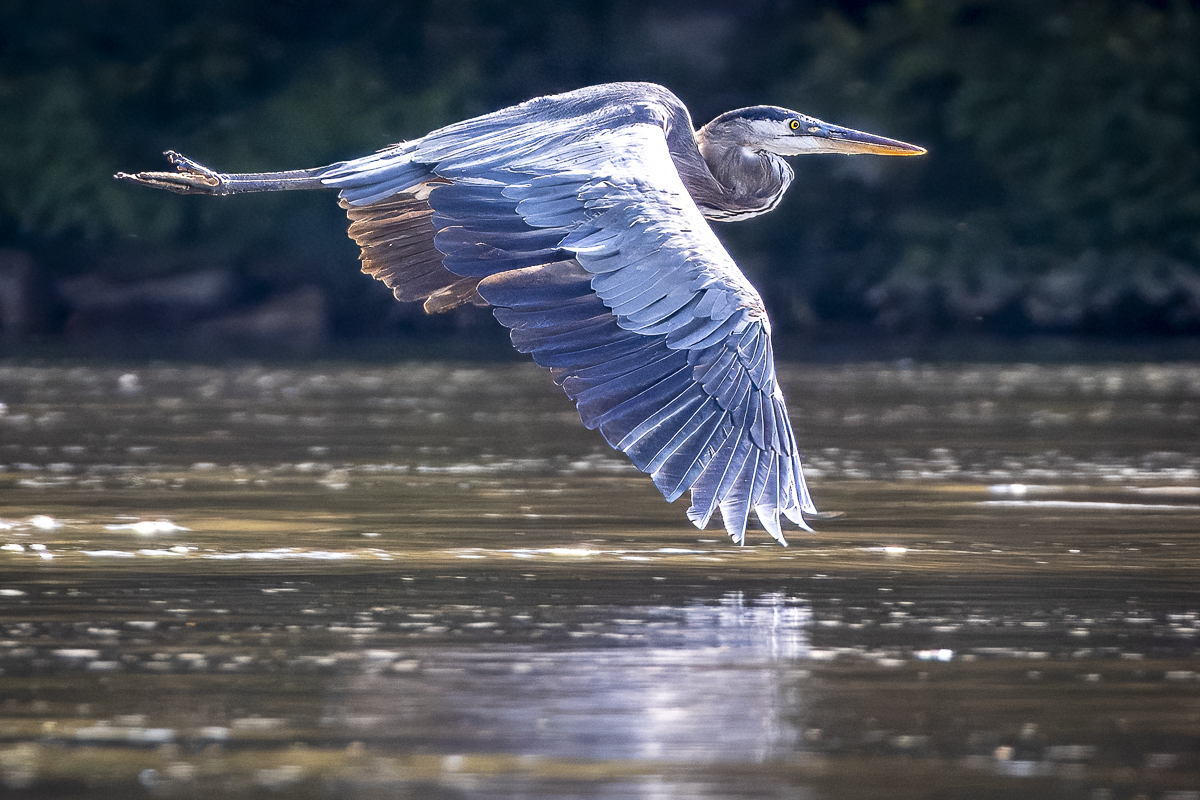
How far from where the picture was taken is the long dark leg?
8735 millimetres

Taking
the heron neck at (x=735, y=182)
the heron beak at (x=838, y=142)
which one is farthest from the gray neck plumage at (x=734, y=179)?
the heron beak at (x=838, y=142)

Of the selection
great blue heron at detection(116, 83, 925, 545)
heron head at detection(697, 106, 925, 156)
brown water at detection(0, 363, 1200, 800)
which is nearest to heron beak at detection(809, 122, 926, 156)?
heron head at detection(697, 106, 925, 156)

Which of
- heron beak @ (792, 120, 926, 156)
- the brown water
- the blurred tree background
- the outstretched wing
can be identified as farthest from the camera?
the blurred tree background

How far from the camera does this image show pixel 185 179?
29.9ft

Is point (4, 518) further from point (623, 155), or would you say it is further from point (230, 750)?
point (230, 750)

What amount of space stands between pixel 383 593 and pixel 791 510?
125 centimetres

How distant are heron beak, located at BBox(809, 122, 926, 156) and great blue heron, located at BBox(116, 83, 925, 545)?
52.3 inches

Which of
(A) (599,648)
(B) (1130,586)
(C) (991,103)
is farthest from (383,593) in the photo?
(C) (991,103)

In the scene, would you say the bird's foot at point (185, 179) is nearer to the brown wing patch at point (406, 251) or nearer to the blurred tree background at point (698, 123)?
the brown wing patch at point (406, 251)

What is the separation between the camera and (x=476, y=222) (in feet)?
22.7

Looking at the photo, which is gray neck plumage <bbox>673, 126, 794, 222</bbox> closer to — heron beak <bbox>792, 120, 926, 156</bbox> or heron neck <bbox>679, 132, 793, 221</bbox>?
heron neck <bbox>679, 132, 793, 221</bbox>

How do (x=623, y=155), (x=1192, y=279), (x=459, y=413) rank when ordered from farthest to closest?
(x=1192, y=279) < (x=459, y=413) < (x=623, y=155)

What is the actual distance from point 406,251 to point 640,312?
2593 mm

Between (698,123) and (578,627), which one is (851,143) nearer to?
(578,627)
